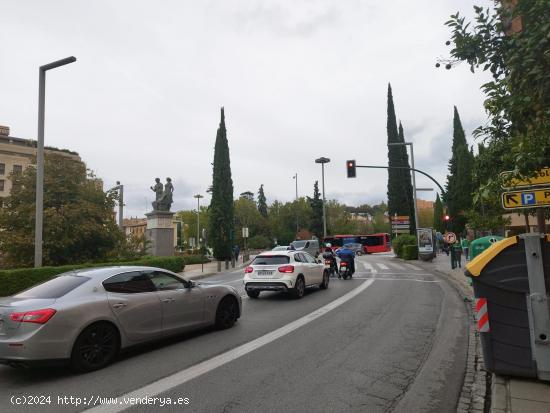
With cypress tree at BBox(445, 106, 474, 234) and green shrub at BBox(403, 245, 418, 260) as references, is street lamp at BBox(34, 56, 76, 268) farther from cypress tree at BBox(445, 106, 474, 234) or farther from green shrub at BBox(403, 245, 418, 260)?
cypress tree at BBox(445, 106, 474, 234)

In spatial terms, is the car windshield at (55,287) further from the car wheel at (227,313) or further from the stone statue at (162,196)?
the stone statue at (162,196)

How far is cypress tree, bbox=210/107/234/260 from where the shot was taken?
36344 mm

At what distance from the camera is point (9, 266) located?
18.5 meters

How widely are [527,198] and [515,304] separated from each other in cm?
198

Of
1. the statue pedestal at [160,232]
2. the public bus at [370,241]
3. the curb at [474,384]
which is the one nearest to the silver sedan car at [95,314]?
the curb at [474,384]

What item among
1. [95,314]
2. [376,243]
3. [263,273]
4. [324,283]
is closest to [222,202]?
[324,283]

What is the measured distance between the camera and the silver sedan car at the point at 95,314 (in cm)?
512

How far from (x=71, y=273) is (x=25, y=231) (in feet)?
46.6

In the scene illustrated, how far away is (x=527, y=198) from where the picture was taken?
624 cm

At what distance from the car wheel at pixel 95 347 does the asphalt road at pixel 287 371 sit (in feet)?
0.50

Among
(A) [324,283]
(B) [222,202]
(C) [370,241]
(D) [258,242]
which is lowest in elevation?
(A) [324,283]

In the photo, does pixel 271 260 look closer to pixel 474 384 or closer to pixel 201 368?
pixel 201 368

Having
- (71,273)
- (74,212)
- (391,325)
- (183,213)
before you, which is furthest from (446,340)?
(183,213)

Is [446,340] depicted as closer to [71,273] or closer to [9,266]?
[71,273]
